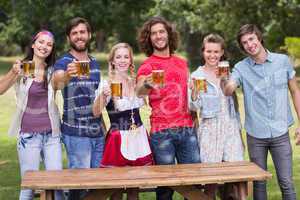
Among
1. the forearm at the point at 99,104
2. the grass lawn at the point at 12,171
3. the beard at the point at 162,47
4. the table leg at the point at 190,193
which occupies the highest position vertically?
the beard at the point at 162,47

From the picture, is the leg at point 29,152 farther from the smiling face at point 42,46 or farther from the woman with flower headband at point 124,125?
the smiling face at point 42,46

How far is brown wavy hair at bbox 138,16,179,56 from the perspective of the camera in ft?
19.0

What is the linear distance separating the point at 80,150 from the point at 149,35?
1.30m

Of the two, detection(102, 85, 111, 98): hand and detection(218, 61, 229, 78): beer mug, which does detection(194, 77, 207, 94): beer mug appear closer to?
detection(218, 61, 229, 78): beer mug

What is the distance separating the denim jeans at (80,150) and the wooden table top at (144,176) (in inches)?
14.5

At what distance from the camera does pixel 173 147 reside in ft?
18.9

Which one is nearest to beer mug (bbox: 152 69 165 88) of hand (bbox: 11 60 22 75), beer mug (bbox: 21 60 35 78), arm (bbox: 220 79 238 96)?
arm (bbox: 220 79 238 96)

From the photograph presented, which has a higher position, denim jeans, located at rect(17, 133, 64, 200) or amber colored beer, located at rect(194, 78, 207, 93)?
amber colored beer, located at rect(194, 78, 207, 93)

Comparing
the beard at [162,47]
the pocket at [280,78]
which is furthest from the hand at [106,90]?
the pocket at [280,78]

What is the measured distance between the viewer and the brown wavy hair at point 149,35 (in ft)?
19.0

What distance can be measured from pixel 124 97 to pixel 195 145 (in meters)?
0.84

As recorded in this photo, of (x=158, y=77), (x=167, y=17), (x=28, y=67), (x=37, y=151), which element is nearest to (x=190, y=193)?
(x=158, y=77)

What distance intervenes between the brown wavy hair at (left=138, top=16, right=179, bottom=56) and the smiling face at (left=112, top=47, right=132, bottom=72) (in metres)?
0.20

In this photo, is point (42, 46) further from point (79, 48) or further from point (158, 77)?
point (158, 77)
